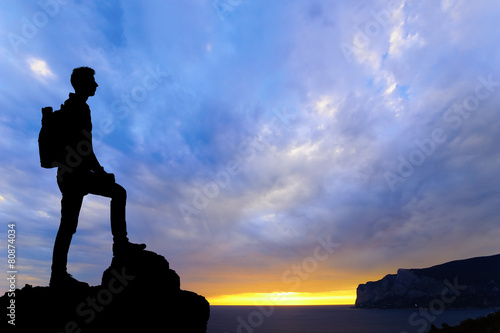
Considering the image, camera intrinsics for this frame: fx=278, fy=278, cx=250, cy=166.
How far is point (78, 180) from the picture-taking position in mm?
6840

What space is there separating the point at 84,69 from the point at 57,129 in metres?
1.75

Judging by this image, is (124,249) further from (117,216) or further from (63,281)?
(63,281)

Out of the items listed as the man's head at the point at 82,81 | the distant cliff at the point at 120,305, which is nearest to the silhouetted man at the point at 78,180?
the man's head at the point at 82,81

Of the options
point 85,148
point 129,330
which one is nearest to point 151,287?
point 129,330

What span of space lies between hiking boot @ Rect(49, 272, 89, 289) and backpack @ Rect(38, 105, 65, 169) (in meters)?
2.69

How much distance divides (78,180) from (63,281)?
2.45m

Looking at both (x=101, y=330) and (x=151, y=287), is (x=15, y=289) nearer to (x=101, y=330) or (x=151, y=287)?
(x=101, y=330)

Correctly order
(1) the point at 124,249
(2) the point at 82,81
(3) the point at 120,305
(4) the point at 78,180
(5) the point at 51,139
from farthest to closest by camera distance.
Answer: (1) the point at 124,249 → (2) the point at 82,81 → (4) the point at 78,180 → (5) the point at 51,139 → (3) the point at 120,305

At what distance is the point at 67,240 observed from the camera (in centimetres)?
677

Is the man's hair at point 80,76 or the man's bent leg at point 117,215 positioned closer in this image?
the man's hair at point 80,76

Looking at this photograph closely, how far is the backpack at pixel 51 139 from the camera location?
6543 millimetres

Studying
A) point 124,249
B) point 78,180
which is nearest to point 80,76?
point 78,180

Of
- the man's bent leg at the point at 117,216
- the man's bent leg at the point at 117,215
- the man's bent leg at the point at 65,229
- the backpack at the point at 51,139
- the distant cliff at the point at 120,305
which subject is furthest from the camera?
the man's bent leg at the point at 117,215

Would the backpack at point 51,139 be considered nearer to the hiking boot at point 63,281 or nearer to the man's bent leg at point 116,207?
the man's bent leg at point 116,207
